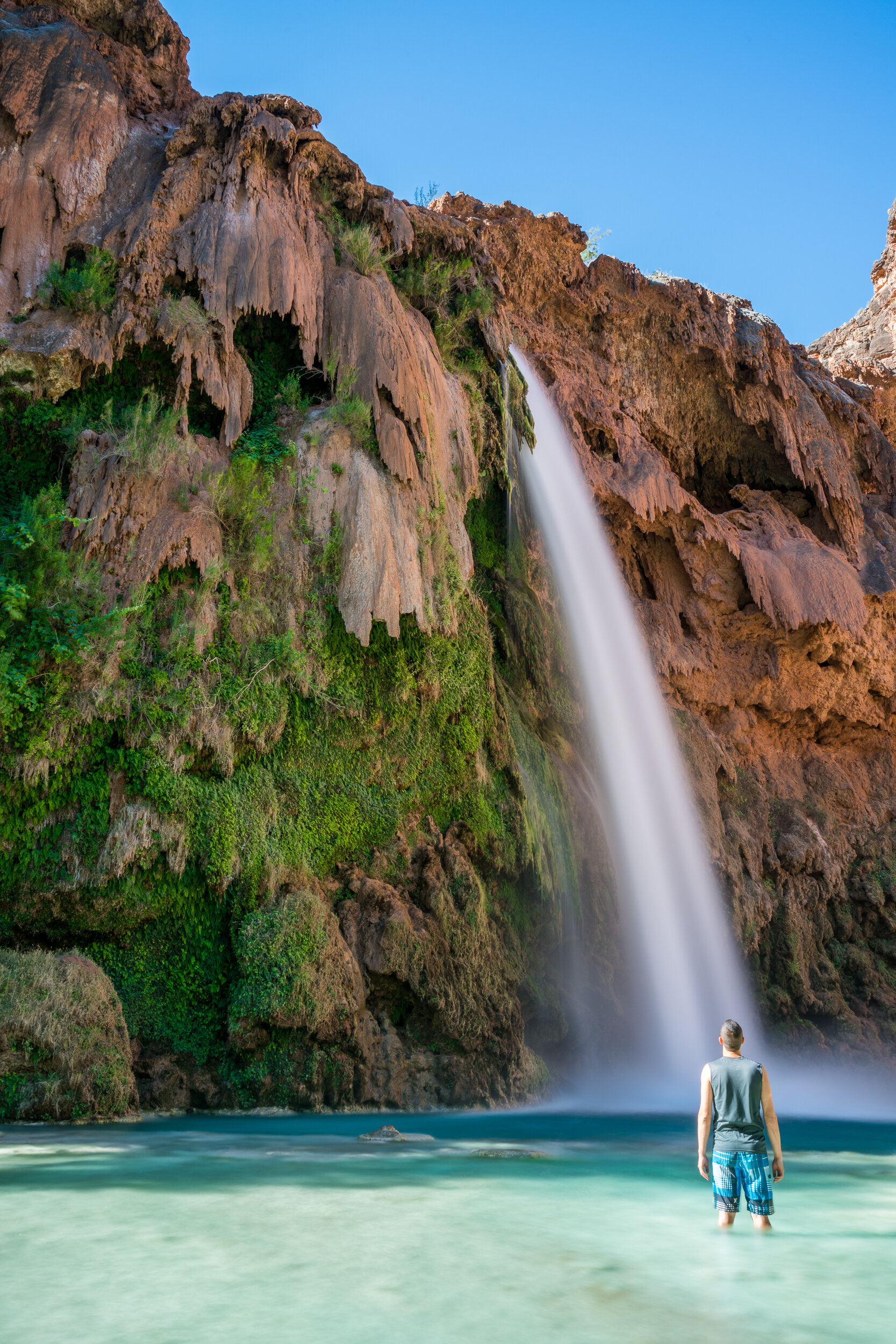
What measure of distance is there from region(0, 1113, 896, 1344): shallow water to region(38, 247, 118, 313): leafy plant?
9.16 metres

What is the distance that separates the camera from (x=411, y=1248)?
4.64 meters

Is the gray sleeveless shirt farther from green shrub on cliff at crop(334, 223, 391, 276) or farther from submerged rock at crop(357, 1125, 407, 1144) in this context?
green shrub on cliff at crop(334, 223, 391, 276)

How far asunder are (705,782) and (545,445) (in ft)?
24.4

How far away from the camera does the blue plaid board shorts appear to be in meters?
4.78

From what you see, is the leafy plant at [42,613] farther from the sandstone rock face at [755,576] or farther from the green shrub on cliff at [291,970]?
the sandstone rock face at [755,576]

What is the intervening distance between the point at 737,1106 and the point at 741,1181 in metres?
0.51

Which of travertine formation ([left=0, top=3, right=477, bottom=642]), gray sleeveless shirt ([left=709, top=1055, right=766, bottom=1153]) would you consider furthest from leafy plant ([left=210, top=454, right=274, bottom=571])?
gray sleeveless shirt ([left=709, top=1055, right=766, bottom=1153])

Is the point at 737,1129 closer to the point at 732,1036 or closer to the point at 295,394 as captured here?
the point at 732,1036

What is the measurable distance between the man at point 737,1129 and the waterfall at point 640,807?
36.1 feet

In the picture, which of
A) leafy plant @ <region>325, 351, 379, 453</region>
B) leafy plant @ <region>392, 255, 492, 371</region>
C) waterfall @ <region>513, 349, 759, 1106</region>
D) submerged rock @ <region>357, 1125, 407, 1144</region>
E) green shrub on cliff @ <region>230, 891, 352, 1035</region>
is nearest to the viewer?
submerged rock @ <region>357, 1125, 407, 1144</region>

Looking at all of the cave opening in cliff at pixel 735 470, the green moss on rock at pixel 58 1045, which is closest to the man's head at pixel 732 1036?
the green moss on rock at pixel 58 1045

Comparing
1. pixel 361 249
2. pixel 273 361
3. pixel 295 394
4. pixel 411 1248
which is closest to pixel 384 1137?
pixel 411 1248

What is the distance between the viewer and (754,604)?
804 inches

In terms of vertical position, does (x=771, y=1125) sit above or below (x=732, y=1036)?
below
